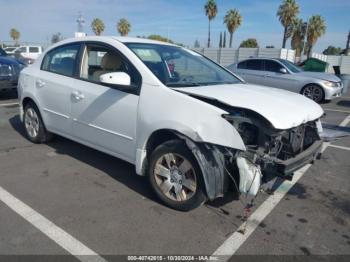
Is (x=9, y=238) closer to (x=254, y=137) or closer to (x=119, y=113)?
(x=119, y=113)

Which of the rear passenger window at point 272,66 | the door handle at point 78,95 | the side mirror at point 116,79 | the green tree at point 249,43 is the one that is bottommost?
the door handle at point 78,95

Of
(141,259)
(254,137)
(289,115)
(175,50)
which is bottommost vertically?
(141,259)

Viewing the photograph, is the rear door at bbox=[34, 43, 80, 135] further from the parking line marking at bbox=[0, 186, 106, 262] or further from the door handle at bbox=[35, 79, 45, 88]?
the parking line marking at bbox=[0, 186, 106, 262]

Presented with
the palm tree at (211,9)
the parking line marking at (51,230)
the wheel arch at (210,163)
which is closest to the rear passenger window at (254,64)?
the wheel arch at (210,163)

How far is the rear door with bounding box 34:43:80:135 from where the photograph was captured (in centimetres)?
450

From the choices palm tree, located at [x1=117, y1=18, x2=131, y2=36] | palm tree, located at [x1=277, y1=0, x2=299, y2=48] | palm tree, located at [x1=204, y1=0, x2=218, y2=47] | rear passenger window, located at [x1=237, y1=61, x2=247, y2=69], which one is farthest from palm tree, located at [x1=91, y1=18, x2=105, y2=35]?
rear passenger window, located at [x1=237, y1=61, x2=247, y2=69]

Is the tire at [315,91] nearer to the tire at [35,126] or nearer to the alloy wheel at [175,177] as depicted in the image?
the tire at [35,126]

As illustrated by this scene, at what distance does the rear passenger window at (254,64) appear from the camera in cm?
1234

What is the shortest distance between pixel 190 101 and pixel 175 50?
5.08ft

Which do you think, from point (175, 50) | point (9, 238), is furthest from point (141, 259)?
point (175, 50)

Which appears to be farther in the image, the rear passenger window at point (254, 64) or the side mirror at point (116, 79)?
the rear passenger window at point (254, 64)

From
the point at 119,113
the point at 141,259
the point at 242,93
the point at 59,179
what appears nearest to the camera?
the point at 141,259

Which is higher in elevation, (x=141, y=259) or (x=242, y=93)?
(x=242, y=93)

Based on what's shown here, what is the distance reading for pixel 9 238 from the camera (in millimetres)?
2834
